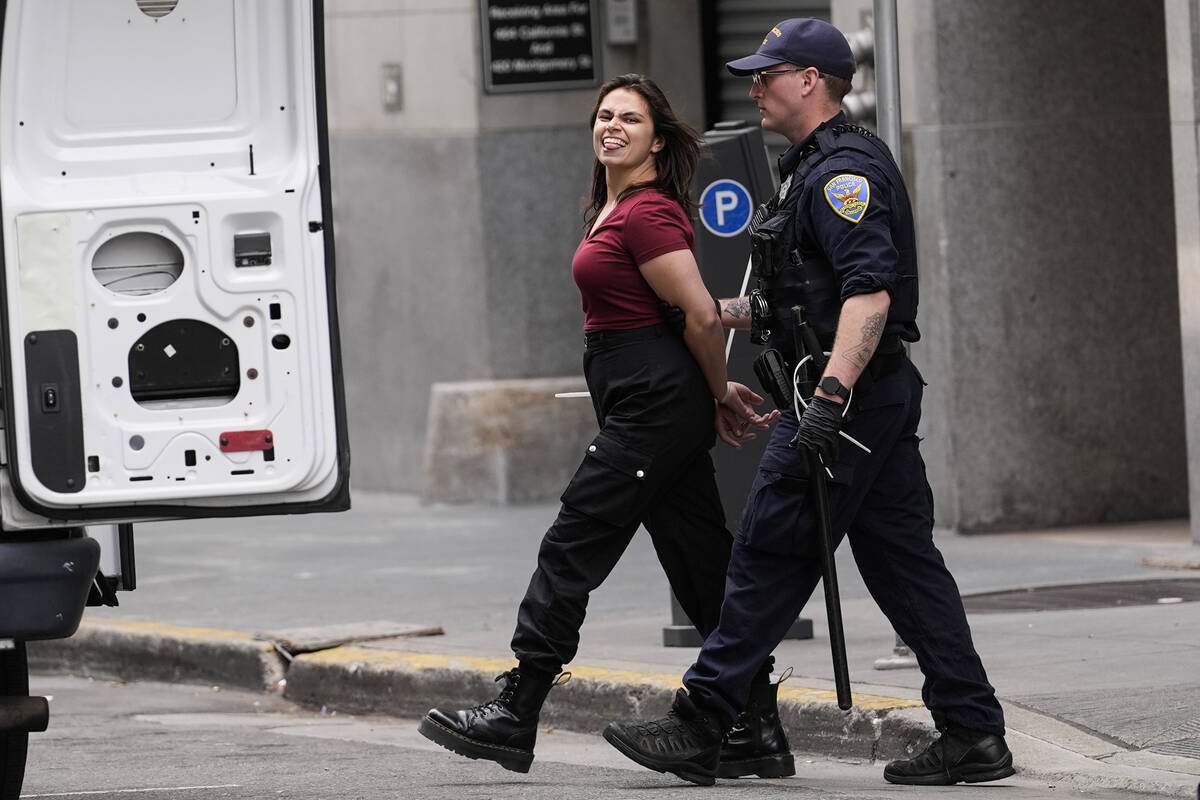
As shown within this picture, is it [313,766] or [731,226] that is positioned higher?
[731,226]

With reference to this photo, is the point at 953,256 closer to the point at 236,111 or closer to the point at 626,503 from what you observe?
the point at 626,503

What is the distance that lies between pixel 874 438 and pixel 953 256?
5.56m

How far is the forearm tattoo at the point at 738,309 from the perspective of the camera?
243 inches

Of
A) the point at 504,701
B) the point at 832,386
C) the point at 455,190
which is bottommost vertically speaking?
the point at 504,701

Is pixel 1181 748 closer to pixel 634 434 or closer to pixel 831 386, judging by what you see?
pixel 831 386

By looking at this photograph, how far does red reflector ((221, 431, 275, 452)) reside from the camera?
530 centimetres

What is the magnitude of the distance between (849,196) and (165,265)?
1672mm

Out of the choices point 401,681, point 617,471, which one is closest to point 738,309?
point 617,471

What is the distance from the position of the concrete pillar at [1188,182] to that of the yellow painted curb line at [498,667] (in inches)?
143

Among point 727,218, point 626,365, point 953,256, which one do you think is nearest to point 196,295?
point 626,365

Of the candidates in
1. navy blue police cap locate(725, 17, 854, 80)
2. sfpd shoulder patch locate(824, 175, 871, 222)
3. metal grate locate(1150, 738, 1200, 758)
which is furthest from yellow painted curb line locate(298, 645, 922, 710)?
navy blue police cap locate(725, 17, 854, 80)

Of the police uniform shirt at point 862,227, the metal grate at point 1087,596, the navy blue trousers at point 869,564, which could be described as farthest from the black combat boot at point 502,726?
the metal grate at point 1087,596

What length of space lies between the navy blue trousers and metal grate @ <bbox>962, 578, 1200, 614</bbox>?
2.77m

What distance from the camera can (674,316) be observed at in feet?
19.4
